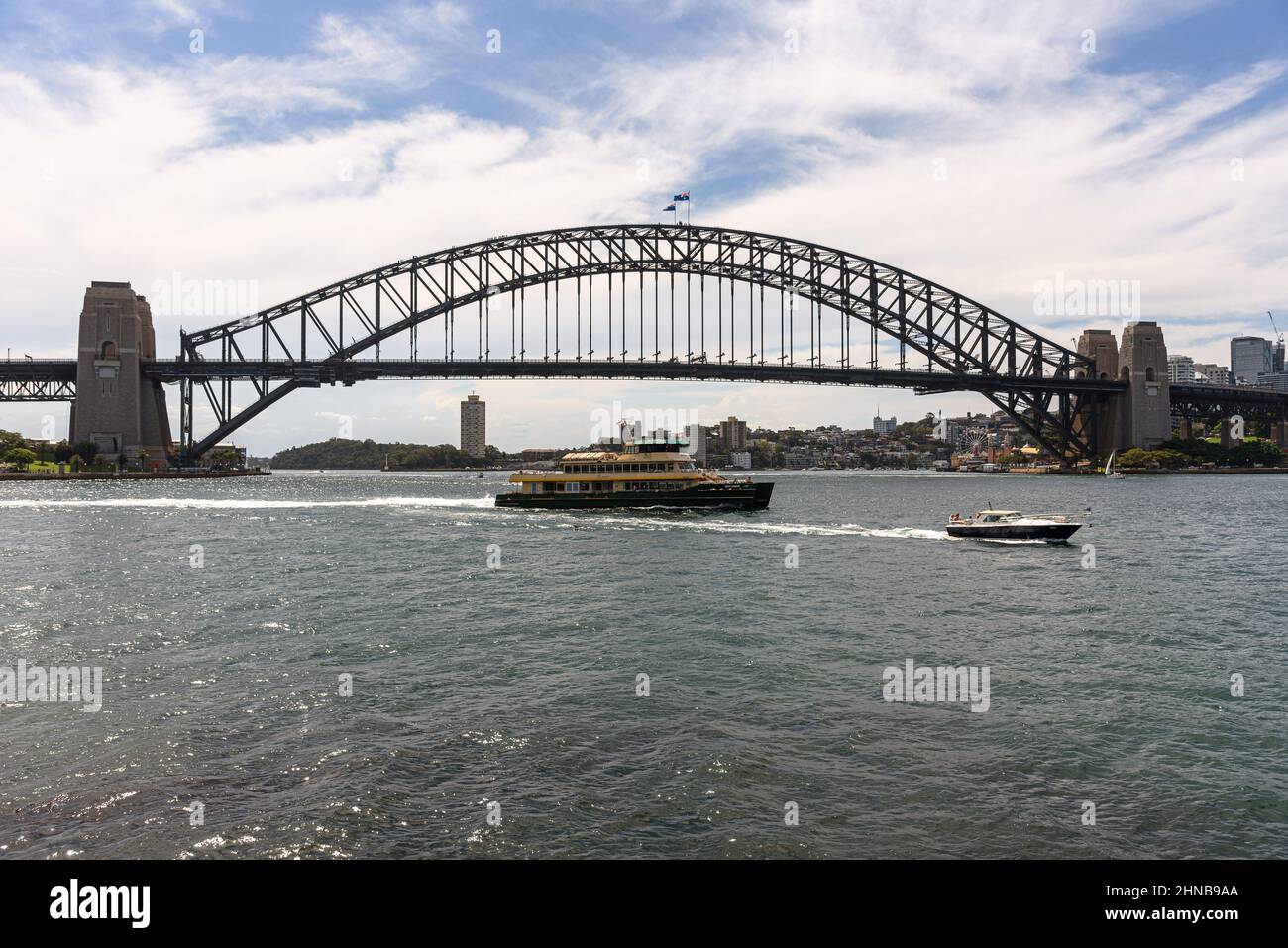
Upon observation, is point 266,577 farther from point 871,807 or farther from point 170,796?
point 871,807

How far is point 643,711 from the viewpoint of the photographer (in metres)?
12.7

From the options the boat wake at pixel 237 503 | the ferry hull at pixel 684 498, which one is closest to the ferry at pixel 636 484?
the ferry hull at pixel 684 498

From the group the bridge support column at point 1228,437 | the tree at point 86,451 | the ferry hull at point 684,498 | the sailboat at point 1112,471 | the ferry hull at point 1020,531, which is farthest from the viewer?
the bridge support column at point 1228,437

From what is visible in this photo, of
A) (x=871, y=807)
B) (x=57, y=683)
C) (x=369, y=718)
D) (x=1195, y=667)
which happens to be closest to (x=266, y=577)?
(x=57, y=683)

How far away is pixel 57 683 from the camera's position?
46.4ft

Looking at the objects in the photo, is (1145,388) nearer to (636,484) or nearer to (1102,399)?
(1102,399)

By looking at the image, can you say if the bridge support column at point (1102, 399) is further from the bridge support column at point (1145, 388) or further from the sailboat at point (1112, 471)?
the sailboat at point (1112, 471)

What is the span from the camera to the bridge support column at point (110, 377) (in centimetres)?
10162

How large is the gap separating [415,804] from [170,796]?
9.25 feet

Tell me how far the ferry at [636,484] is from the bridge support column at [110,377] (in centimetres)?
6994

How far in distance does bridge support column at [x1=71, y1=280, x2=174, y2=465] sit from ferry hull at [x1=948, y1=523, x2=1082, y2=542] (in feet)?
330

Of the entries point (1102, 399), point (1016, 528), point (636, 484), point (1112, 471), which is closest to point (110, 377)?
point (636, 484)
